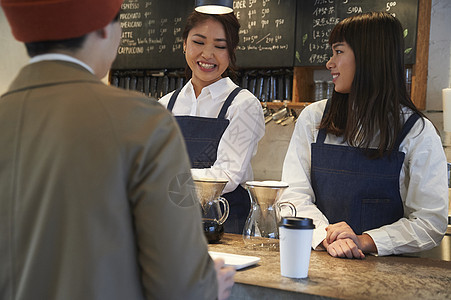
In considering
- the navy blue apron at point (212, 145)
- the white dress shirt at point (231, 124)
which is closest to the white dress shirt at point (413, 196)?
the white dress shirt at point (231, 124)

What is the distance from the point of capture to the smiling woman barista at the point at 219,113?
2377 mm

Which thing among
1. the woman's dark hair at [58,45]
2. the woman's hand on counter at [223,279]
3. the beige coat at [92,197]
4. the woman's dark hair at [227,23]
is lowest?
the woman's hand on counter at [223,279]

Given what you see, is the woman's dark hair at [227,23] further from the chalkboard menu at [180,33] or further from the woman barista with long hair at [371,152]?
the chalkboard menu at [180,33]

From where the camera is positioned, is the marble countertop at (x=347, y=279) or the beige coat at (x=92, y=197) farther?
the marble countertop at (x=347, y=279)

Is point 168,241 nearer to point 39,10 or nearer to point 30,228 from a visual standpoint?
point 30,228

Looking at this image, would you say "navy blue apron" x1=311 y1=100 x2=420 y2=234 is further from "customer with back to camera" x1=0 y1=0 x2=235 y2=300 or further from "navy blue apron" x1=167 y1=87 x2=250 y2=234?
"customer with back to camera" x1=0 y1=0 x2=235 y2=300

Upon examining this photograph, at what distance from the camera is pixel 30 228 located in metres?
0.85

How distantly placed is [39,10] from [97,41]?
10 cm

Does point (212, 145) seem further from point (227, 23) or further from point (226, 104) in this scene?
point (227, 23)

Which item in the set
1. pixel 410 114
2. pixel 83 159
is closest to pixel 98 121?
pixel 83 159

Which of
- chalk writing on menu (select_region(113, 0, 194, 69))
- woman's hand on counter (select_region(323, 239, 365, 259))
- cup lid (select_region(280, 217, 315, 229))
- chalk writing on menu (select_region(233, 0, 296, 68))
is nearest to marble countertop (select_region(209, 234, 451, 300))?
woman's hand on counter (select_region(323, 239, 365, 259))

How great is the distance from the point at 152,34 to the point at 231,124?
2.33 meters

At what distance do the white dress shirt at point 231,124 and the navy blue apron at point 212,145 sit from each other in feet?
0.18

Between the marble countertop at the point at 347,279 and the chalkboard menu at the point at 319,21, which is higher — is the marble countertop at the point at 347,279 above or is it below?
below
